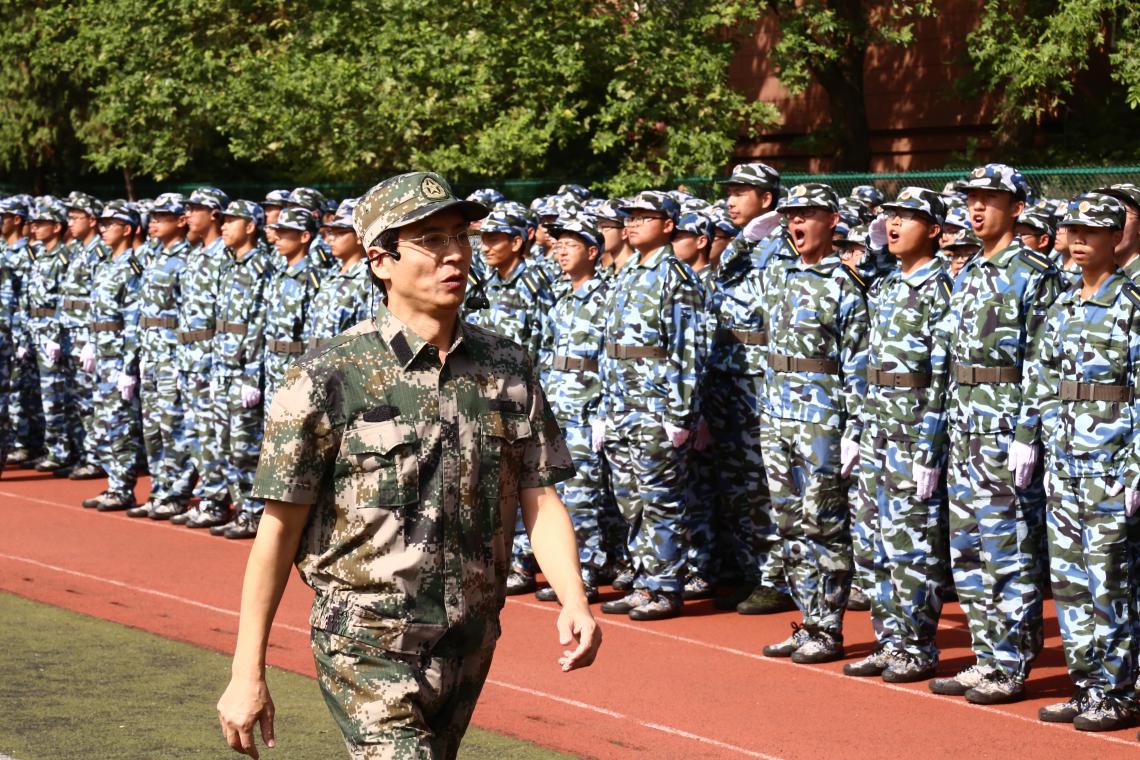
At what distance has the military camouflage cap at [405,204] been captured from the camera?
453 cm

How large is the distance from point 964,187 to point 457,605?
4.78 m

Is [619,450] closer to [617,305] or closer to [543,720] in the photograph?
[617,305]

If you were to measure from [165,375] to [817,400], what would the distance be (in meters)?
6.79

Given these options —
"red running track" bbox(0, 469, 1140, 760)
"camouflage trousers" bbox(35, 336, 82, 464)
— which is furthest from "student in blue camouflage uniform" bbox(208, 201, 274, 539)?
"camouflage trousers" bbox(35, 336, 82, 464)

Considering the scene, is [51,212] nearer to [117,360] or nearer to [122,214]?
[122,214]

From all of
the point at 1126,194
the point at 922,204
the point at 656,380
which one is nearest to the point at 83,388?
the point at 656,380

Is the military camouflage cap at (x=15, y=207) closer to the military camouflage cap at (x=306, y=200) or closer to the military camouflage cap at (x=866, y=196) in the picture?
the military camouflage cap at (x=306, y=200)

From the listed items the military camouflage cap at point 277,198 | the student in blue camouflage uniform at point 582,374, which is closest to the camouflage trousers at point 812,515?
the student in blue camouflage uniform at point 582,374

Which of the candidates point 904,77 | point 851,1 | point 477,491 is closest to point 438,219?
point 477,491

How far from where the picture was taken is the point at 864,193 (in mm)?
12391

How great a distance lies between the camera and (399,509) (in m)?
4.52

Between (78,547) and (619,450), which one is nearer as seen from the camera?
(619,450)

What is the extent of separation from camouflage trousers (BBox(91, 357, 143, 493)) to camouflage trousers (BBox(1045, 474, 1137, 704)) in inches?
357

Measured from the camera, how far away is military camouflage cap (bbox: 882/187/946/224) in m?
8.80
